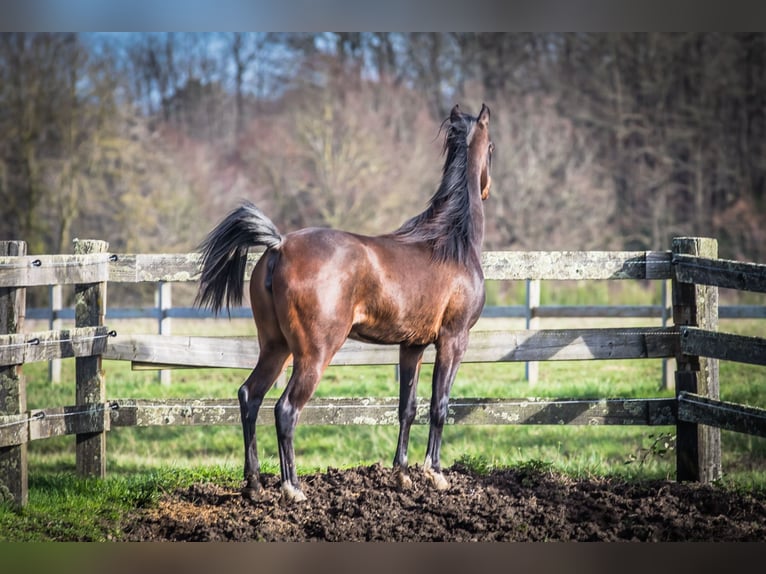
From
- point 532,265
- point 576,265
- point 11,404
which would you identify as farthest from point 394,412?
point 11,404

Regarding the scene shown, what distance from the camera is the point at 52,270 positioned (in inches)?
189

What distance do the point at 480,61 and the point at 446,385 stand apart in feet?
50.1

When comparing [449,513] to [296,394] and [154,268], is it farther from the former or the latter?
[154,268]

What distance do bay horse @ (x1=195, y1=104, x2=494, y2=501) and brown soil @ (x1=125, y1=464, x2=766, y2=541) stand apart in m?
0.16

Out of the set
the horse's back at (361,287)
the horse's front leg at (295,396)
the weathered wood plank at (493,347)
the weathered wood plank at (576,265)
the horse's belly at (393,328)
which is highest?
the weathered wood plank at (576,265)

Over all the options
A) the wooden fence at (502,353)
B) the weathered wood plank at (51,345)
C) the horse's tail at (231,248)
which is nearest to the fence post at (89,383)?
the wooden fence at (502,353)

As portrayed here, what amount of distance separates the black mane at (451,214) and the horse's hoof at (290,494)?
4.75 feet

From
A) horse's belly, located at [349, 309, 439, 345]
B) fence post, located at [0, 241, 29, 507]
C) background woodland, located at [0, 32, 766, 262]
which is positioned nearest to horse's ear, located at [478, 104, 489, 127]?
horse's belly, located at [349, 309, 439, 345]

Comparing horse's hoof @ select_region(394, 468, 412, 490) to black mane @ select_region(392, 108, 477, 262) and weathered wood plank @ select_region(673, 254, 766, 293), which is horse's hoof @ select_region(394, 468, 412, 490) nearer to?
black mane @ select_region(392, 108, 477, 262)

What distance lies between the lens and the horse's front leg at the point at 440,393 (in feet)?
15.3

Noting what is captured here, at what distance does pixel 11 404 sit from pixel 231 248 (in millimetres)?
1561

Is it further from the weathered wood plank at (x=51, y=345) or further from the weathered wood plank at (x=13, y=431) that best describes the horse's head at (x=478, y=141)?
the weathered wood plank at (x=13, y=431)

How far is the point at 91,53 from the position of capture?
15.2 m

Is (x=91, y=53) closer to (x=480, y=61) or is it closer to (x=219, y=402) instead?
(x=480, y=61)
